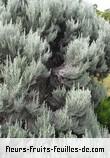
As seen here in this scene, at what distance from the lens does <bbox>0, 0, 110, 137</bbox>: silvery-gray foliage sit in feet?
14.1

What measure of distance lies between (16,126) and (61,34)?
2070 mm

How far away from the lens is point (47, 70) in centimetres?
493

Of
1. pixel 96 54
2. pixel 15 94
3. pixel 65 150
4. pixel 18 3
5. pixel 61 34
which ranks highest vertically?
pixel 18 3

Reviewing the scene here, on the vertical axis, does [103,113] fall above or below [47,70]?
below

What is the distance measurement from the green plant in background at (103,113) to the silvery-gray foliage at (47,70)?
0.29 metres

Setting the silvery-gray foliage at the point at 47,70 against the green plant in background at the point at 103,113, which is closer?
the silvery-gray foliage at the point at 47,70

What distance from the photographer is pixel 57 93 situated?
4852 millimetres

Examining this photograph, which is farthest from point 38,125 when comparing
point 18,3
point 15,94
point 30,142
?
point 18,3

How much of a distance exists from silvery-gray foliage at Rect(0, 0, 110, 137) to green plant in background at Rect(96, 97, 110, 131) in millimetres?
288

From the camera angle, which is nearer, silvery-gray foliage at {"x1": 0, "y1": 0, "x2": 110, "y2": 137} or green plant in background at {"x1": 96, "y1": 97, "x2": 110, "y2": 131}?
silvery-gray foliage at {"x1": 0, "y1": 0, "x2": 110, "y2": 137}

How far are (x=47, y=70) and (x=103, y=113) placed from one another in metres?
1.61

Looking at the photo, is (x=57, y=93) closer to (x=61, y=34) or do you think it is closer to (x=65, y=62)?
(x=65, y=62)

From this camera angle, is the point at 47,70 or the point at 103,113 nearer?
the point at 47,70

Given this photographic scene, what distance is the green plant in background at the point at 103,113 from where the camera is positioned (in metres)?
5.91
